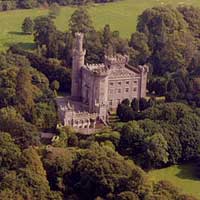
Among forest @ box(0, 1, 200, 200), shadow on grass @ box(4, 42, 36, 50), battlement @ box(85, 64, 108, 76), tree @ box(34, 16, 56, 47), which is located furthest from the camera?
shadow on grass @ box(4, 42, 36, 50)

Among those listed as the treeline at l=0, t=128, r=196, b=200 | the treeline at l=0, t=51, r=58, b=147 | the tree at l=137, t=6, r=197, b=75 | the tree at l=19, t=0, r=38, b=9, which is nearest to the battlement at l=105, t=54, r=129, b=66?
the treeline at l=0, t=51, r=58, b=147

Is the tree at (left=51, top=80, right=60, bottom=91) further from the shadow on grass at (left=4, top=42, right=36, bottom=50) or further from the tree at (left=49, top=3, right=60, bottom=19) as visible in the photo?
the tree at (left=49, top=3, right=60, bottom=19)

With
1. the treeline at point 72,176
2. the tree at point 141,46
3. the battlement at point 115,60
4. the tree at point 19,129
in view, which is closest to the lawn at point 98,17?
the tree at point 141,46

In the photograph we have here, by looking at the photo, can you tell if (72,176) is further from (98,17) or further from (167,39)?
(98,17)

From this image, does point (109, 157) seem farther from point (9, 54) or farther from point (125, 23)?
point (125, 23)

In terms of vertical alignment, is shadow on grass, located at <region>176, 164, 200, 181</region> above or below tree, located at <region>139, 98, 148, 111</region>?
below

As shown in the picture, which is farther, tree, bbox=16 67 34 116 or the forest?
tree, bbox=16 67 34 116

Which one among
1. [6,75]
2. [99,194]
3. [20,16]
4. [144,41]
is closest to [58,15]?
[20,16]
